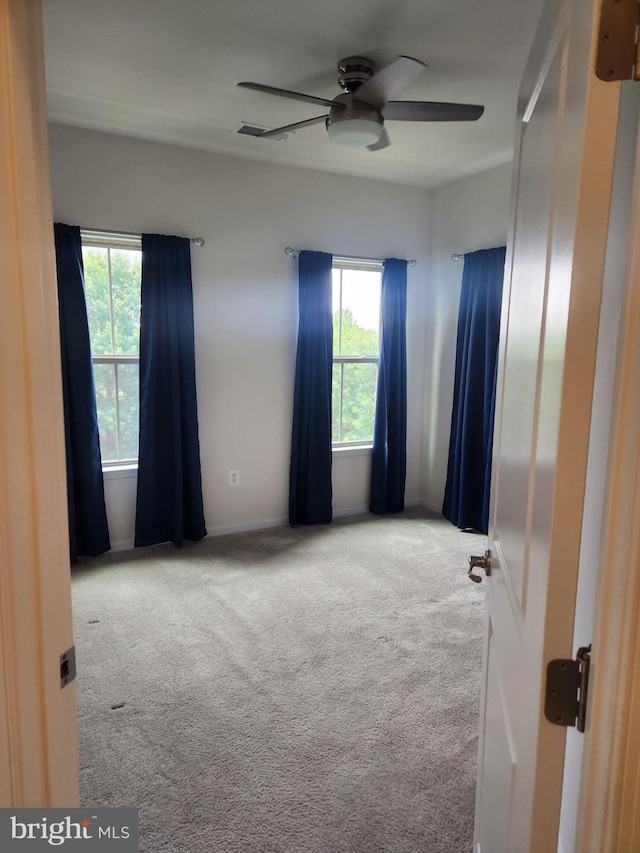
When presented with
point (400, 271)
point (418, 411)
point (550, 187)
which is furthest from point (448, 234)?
point (550, 187)

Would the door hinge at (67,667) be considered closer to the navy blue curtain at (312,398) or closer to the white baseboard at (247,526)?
the white baseboard at (247,526)

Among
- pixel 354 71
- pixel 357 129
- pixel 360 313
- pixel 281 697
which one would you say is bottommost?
pixel 281 697

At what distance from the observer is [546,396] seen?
784mm

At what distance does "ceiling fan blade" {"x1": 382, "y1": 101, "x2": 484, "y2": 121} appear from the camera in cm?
236

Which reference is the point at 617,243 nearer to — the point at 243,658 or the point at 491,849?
the point at 491,849

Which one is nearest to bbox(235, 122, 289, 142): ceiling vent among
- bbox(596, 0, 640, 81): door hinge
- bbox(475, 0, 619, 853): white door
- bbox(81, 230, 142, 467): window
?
bbox(81, 230, 142, 467): window

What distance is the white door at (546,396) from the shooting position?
66cm

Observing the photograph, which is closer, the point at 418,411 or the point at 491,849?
the point at 491,849

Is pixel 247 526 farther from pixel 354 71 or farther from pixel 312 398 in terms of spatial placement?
pixel 354 71

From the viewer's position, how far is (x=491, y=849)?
115 cm

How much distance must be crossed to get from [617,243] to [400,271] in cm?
379

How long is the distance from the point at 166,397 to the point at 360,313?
1.78 meters

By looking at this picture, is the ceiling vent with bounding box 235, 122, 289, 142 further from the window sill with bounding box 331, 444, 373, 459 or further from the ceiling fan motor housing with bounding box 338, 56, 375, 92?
the window sill with bounding box 331, 444, 373, 459

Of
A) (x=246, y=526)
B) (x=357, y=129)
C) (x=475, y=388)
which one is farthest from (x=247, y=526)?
(x=357, y=129)
